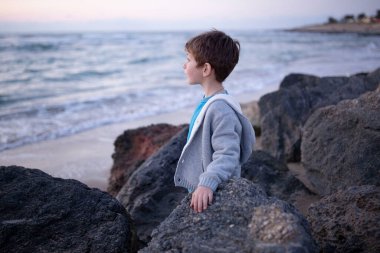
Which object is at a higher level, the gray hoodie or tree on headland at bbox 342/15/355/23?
tree on headland at bbox 342/15/355/23

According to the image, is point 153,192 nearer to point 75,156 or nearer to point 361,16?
point 75,156

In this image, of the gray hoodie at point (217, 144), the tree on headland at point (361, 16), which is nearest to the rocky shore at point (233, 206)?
the gray hoodie at point (217, 144)

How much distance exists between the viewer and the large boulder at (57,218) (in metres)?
2.18

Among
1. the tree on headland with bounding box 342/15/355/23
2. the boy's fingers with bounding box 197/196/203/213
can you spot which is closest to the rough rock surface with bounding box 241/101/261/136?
the boy's fingers with bounding box 197/196/203/213

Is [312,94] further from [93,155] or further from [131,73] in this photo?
[131,73]

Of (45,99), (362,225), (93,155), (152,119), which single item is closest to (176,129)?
(93,155)

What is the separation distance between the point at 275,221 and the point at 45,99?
10356 mm

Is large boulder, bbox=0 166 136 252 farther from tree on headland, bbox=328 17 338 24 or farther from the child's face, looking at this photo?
tree on headland, bbox=328 17 338 24

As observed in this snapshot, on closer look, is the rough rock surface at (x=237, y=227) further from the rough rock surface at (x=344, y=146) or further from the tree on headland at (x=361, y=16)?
the tree on headland at (x=361, y=16)

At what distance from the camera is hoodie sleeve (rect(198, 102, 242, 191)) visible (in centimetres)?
208

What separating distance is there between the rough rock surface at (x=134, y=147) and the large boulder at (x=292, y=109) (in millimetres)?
1249

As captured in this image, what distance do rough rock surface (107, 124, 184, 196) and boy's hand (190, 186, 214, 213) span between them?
2538 millimetres

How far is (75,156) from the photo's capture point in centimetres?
595

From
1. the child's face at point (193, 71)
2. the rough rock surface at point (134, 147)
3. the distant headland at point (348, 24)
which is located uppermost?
the distant headland at point (348, 24)
